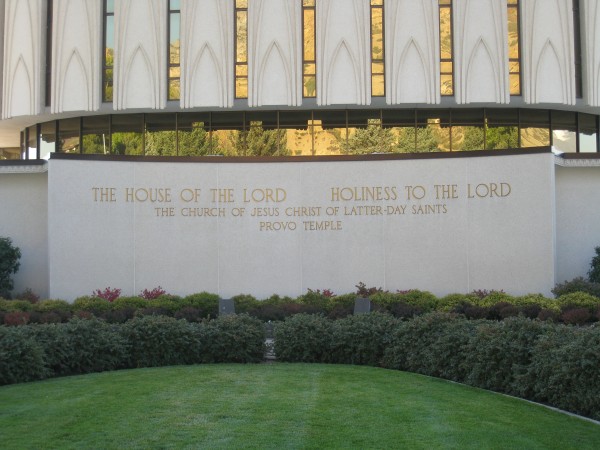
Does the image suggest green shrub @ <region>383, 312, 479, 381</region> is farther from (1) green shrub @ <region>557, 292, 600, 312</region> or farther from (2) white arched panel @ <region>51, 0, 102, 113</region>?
(2) white arched panel @ <region>51, 0, 102, 113</region>

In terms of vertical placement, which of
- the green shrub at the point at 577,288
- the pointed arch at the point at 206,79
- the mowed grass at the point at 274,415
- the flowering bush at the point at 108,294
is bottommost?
the mowed grass at the point at 274,415

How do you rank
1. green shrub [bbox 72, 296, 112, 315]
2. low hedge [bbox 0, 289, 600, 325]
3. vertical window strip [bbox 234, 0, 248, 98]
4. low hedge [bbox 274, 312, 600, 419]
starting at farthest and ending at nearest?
vertical window strip [bbox 234, 0, 248, 98], green shrub [bbox 72, 296, 112, 315], low hedge [bbox 0, 289, 600, 325], low hedge [bbox 274, 312, 600, 419]

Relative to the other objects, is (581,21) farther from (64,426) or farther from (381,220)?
(64,426)

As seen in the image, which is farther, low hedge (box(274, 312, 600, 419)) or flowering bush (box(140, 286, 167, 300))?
flowering bush (box(140, 286, 167, 300))

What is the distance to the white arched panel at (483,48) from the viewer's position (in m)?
34.1

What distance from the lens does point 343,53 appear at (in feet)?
113

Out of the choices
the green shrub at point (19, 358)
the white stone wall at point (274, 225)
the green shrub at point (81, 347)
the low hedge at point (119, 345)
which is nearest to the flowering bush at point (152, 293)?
the white stone wall at point (274, 225)

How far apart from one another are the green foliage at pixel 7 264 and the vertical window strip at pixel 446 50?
55.4ft

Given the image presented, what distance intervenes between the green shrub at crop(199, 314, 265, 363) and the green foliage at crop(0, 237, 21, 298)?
15.2 meters

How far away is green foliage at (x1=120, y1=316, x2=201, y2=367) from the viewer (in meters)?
18.2

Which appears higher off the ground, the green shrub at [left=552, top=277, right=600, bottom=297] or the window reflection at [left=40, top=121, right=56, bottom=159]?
the window reflection at [left=40, top=121, right=56, bottom=159]

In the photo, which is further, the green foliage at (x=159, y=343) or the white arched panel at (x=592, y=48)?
the white arched panel at (x=592, y=48)

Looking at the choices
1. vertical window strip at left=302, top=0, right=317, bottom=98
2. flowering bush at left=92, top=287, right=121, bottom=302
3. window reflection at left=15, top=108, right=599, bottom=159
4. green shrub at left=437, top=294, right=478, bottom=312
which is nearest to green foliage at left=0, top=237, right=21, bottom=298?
flowering bush at left=92, top=287, right=121, bottom=302

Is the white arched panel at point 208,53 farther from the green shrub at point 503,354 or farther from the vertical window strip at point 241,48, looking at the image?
the green shrub at point 503,354
